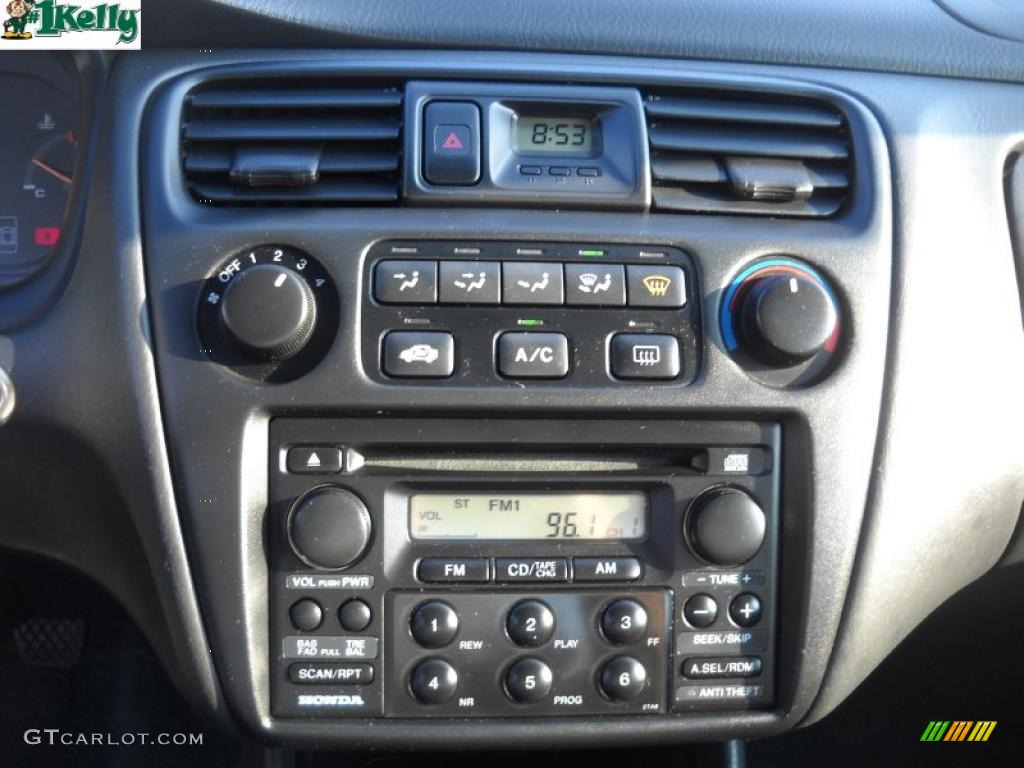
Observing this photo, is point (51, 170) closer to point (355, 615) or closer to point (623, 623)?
point (355, 615)

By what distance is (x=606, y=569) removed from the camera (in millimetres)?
1150

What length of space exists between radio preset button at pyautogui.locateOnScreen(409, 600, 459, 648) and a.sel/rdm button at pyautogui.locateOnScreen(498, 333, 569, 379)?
26 centimetres

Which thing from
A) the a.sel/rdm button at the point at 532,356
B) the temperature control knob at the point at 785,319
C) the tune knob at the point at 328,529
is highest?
the temperature control knob at the point at 785,319

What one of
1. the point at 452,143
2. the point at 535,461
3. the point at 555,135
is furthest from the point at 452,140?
the point at 535,461

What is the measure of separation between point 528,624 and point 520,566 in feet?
0.20

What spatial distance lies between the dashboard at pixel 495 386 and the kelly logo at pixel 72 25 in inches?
1.2

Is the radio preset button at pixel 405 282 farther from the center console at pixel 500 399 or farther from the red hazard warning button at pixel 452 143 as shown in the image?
the red hazard warning button at pixel 452 143

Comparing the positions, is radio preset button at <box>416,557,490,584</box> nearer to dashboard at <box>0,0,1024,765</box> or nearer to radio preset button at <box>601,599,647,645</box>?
dashboard at <box>0,0,1024,765</box>

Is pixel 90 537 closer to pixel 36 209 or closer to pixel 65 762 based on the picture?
pixel 36 209

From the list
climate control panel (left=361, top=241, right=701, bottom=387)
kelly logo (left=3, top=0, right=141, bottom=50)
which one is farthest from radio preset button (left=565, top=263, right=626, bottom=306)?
kelly logo (left=3, top=0, right=141, bottom=50)

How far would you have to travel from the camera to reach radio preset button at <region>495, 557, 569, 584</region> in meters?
1.14

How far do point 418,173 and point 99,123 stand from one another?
368 mm

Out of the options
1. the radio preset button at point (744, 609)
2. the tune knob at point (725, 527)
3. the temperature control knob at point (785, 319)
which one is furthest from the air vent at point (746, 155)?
the radio preset button at point (744, 609)

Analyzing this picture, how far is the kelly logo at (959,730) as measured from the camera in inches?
71.1
